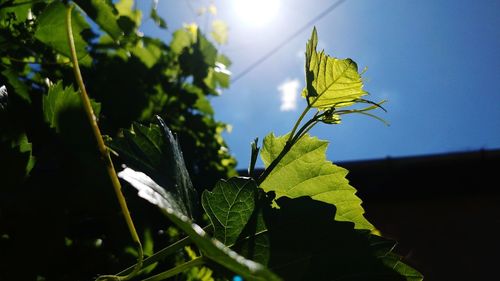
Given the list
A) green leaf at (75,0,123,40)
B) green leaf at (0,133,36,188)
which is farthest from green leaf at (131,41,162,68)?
green leaf at (0,133,36,188)

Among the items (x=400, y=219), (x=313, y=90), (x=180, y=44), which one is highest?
(x=180, y=44)

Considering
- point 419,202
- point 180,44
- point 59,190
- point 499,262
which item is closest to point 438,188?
point 419,202

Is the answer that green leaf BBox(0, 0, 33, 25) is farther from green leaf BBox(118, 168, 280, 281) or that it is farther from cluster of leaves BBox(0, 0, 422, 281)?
green leaf BBox(118, 168, 280, 281)

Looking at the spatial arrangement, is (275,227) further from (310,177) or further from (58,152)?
(58,152)

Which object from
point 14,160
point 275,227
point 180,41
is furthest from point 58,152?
point 180,41

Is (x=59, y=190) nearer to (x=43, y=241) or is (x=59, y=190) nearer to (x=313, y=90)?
(x=43, y=241)

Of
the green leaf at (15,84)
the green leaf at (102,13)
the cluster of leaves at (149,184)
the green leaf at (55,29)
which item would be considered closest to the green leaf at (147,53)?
the cluster of leaves at (149,184)

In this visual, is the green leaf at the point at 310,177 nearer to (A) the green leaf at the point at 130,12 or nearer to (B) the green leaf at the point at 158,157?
(B) the green leaf at the point at 158,157
